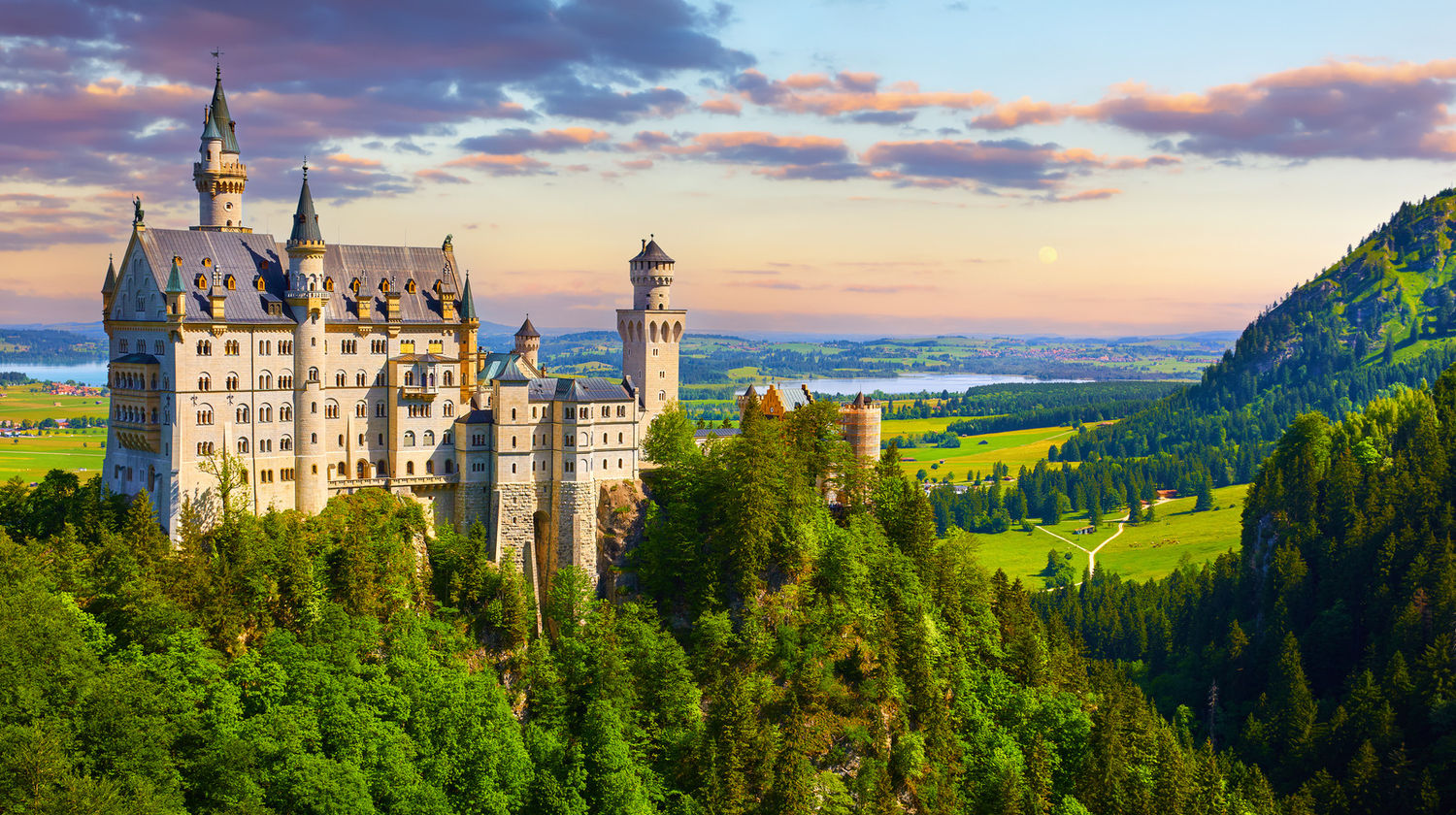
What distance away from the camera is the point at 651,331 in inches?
4048

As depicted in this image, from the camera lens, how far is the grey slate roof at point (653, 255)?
103 meters

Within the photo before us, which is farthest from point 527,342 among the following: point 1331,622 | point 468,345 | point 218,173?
point 1331,622

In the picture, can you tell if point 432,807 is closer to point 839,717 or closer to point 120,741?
point 120,741

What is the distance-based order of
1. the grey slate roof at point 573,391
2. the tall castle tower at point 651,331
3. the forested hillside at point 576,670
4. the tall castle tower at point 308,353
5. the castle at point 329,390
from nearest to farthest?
the forested hillside at point 576,670
the castle at point 329,390
the tall castle tower at point 308,353
the grey slate roof at point 573,391
the tall castle tower at point 651,331

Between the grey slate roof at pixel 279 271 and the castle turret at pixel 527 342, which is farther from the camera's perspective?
the castle turret at pixel 527 342

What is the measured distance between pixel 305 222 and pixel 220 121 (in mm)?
12237

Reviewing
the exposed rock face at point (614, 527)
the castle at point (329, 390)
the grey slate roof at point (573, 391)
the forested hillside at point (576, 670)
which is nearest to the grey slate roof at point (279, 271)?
the castle at point (329, 390)

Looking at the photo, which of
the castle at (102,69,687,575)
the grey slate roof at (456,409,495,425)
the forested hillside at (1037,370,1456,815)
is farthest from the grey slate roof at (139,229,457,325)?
the forested hillside at (1037,370,1456,815)

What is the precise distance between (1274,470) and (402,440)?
354 feet

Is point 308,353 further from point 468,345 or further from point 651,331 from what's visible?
point 651,331

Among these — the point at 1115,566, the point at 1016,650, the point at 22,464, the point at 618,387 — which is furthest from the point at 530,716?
the point at 22,464

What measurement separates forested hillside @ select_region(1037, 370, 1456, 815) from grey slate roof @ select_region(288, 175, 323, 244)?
286 ft

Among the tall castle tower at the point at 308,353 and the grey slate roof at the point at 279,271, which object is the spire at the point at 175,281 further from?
the tall castle tower at the point at 308,353

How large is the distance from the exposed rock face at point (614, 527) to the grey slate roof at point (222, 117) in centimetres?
3687
